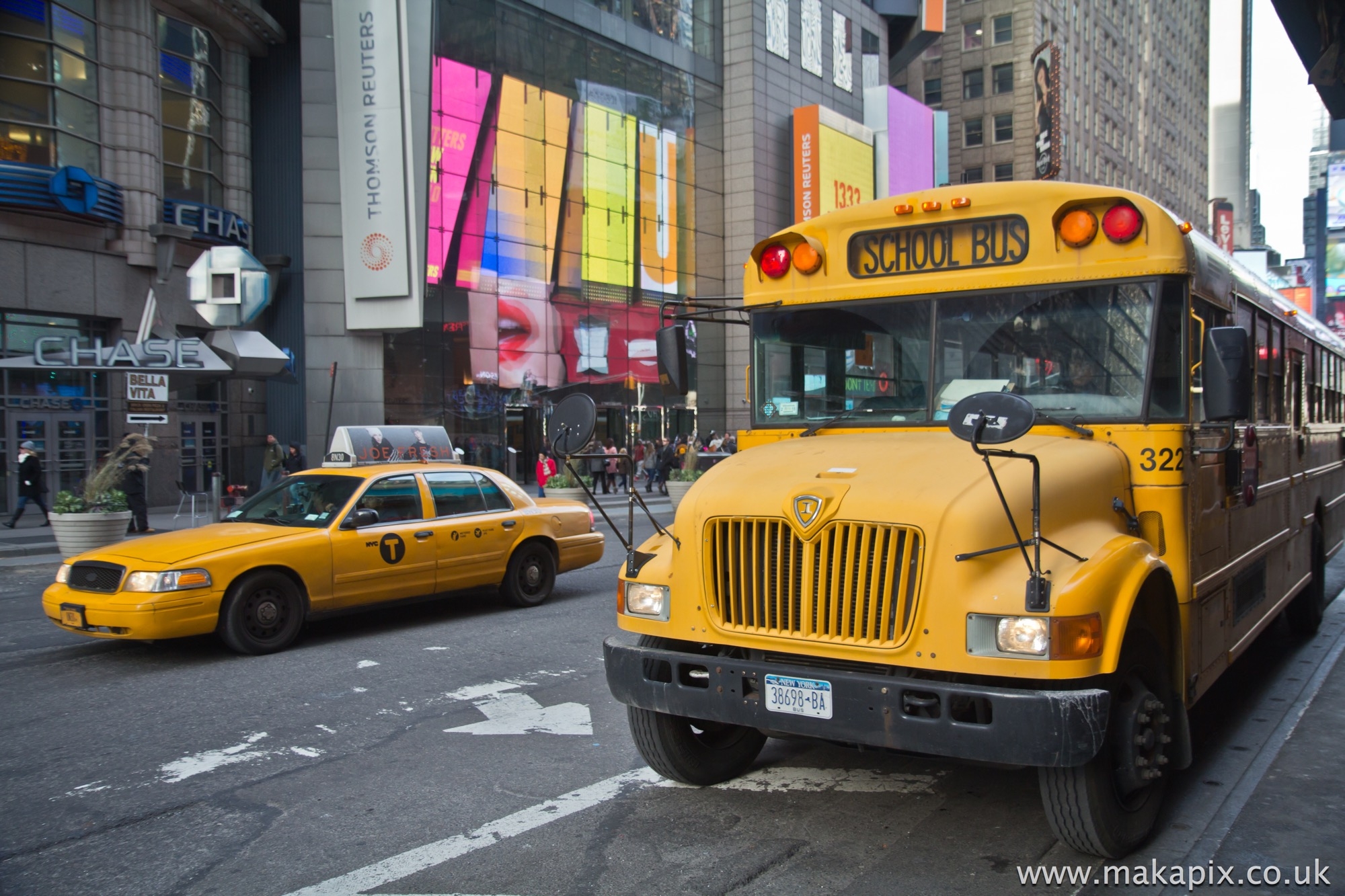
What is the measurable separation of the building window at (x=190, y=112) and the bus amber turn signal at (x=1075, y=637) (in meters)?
26.7

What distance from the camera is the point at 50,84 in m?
22.0

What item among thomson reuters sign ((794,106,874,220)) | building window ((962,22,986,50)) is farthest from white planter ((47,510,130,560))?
building window ((962,22,986,50))

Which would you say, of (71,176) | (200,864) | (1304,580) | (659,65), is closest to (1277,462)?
(1304,580)

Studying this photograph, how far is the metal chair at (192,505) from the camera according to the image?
1997 centimetres

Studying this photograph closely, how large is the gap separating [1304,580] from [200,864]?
8.01 m

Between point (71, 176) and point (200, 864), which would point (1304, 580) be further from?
point (71, 176)

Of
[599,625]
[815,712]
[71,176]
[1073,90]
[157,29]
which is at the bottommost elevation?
[599,625]

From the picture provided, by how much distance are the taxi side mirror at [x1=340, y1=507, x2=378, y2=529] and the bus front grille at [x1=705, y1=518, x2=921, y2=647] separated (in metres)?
5.47

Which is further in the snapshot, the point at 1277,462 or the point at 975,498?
the point at 1277,462

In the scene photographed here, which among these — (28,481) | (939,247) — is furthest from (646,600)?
(28,481)

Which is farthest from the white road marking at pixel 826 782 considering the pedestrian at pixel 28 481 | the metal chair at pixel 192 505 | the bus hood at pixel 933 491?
the pedestrian at pixel 28 481

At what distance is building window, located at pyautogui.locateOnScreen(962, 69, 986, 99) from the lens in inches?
2638

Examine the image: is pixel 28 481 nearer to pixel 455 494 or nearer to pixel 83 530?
pixel 83 530

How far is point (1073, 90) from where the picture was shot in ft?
235
